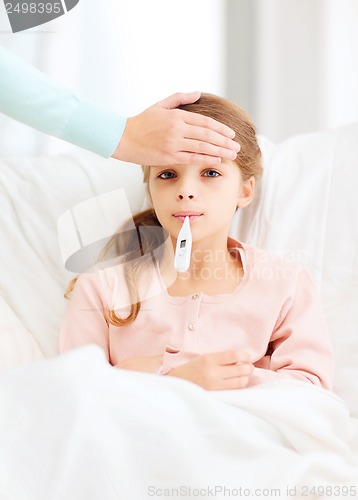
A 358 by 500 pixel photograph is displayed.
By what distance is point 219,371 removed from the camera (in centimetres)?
88

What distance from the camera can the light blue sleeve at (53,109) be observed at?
0.95 meters

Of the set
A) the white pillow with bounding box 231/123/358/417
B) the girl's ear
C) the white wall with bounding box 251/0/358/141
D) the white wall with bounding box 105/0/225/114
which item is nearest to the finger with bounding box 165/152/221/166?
the girl's ear

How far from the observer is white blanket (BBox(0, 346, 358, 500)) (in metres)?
0.69

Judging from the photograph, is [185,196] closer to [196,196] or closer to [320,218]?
[196,196]

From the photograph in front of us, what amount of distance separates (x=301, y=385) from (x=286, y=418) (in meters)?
0.09

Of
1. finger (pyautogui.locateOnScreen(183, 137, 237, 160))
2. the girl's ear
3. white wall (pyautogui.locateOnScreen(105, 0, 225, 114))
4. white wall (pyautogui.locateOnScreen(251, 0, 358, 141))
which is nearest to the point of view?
finger (pyautogui.locateOnScreen(183, 137, 237, 160))

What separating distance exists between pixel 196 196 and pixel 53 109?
22 cm

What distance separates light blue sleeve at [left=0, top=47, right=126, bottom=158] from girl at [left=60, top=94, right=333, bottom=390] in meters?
0.10

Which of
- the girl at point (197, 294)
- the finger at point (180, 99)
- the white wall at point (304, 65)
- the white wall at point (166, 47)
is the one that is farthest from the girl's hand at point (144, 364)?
the white wall at point (304, 65)

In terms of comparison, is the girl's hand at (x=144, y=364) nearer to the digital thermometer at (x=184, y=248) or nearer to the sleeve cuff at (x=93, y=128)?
the digital thermometer at (x=184, y=248)

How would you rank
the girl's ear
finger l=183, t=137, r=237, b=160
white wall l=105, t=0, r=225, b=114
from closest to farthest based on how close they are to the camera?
finger l=183, t=137, r=237, b=160, the girl's ear, white wall l=105, t=0, r=225, b=114

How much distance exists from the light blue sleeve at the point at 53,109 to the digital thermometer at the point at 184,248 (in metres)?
0.14

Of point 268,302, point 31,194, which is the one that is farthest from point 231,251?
point 31,194

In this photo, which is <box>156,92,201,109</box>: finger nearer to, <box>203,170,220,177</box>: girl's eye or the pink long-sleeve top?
<box>203,170,220,177</box>: girl's eye
